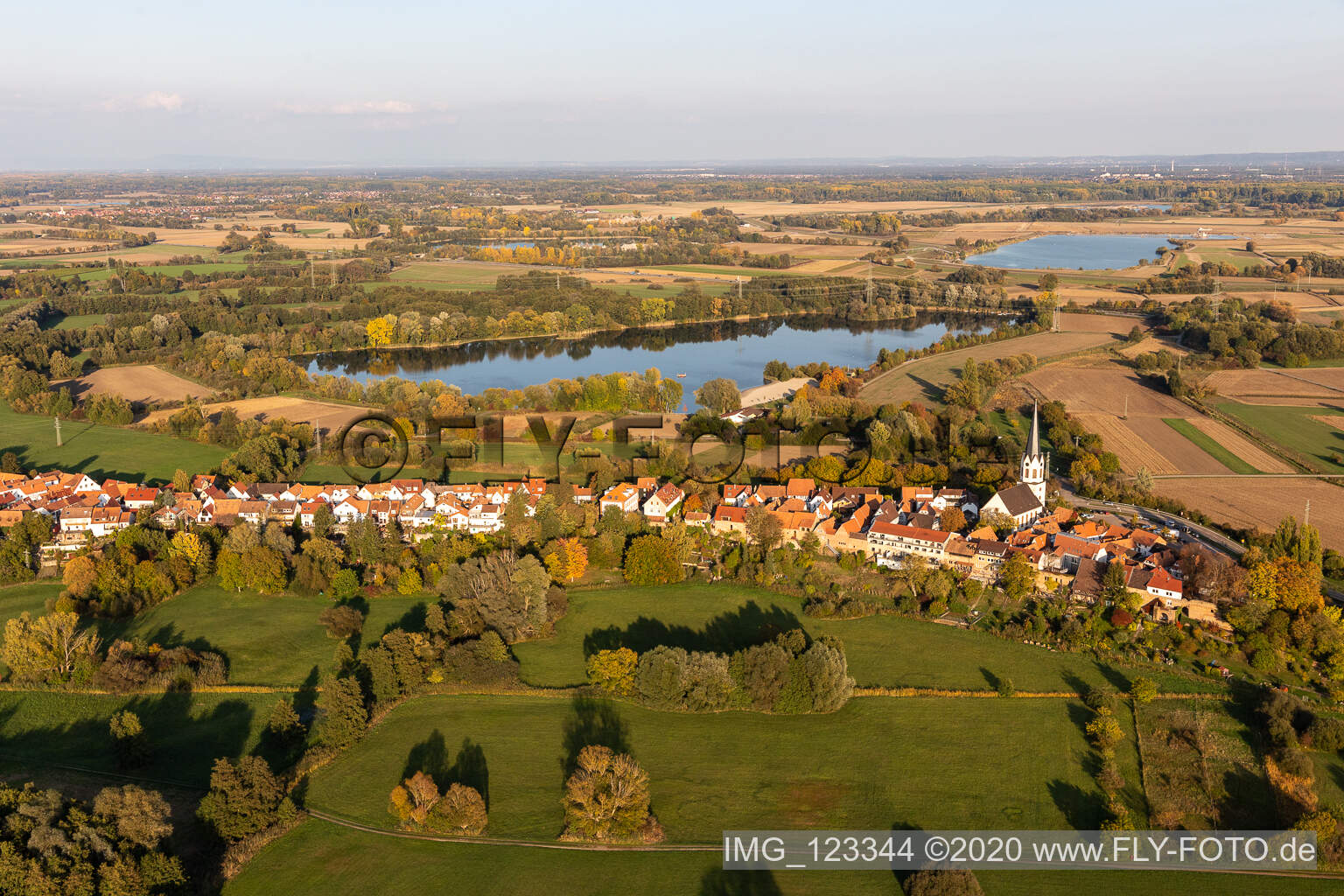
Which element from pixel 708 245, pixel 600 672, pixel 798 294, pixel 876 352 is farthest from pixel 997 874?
pixel 708 245

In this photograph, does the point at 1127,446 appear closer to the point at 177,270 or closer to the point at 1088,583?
the point at 1088,583

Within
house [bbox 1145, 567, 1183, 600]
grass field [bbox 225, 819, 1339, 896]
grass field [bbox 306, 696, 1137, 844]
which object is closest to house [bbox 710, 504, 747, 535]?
grass field [bbox 306, 696, 1137, 844]

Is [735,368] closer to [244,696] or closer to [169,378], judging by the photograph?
[169,378]

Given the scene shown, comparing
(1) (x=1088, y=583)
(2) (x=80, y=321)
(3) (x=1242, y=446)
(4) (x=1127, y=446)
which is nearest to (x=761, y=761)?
(1) (x=1088, y=583)

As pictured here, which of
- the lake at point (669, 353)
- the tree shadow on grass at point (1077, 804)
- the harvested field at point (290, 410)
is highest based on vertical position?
the lake at point (669, 353)

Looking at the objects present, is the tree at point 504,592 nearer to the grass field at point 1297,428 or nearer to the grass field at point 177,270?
the grass field at point 1297,428

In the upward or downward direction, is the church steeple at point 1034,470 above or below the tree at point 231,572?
above

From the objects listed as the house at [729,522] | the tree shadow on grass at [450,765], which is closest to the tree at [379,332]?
the house at [729,522]
